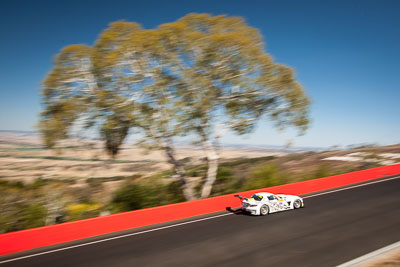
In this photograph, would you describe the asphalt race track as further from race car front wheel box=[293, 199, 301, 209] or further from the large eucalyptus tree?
the large eucalyptus tree

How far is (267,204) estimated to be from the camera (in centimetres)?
1136

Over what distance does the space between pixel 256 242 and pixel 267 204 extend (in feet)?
10.6

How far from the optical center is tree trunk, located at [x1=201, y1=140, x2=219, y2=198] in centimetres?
1744

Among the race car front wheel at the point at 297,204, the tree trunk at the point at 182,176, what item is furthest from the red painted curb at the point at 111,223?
the tree trunk at the point at 182,176

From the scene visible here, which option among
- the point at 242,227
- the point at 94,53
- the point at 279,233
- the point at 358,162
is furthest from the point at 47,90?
the point at 358,162

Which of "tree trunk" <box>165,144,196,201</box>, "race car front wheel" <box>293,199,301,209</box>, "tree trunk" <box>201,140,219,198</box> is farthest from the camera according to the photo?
"tree trunk" <box>201,140,219,198</box>

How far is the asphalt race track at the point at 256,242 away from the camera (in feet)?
23.6

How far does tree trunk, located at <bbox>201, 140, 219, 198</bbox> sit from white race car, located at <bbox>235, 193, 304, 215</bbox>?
6.21 m

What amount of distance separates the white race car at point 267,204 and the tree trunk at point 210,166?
6214 millimetres

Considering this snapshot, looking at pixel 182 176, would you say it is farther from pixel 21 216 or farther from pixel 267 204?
pixel 21 216

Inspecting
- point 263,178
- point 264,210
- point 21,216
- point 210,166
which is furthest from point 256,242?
point 263,178

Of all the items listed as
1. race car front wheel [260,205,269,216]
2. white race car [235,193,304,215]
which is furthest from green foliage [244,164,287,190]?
race car front wheel [260,205,269,216]

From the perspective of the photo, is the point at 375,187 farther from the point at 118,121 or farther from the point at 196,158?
the point at 118,121

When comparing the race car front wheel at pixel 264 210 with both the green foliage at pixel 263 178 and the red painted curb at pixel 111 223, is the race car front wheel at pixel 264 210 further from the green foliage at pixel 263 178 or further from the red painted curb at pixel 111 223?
the green foliage at pixel 263 178
